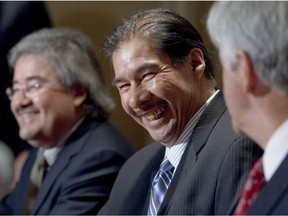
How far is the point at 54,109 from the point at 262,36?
136 centimetres

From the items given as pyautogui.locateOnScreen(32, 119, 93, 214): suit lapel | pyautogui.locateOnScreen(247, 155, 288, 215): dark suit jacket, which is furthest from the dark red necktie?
pyautogui.locateOnScreen(32, 119, 93, 214): suit lapel

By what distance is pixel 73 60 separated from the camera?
2.42 meters

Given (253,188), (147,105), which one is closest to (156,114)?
(147,105)

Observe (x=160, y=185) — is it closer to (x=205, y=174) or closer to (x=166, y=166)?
(x=166, y=166)

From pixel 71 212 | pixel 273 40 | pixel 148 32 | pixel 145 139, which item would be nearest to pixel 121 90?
pixel 148 32

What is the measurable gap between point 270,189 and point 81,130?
1218mm

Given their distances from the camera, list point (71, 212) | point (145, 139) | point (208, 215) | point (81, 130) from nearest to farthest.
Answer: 1. point (208, 215)
2. point (71, 212)
3. point (81, 130)
4. point (145, 139)

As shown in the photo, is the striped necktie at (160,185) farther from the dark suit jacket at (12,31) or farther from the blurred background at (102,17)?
the blurred background at (102,17)

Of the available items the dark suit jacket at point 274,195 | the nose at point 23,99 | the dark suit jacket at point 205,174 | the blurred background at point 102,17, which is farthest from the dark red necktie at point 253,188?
the blurred background at point 102,17

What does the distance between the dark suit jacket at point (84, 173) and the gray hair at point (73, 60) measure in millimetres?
113

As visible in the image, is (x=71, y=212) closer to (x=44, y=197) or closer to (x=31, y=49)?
(x=44, y=197)

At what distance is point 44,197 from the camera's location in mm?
2230

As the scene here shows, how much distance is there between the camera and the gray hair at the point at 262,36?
3.61 ft

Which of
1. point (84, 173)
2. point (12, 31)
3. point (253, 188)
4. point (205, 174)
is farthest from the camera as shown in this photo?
point (12, 31)
